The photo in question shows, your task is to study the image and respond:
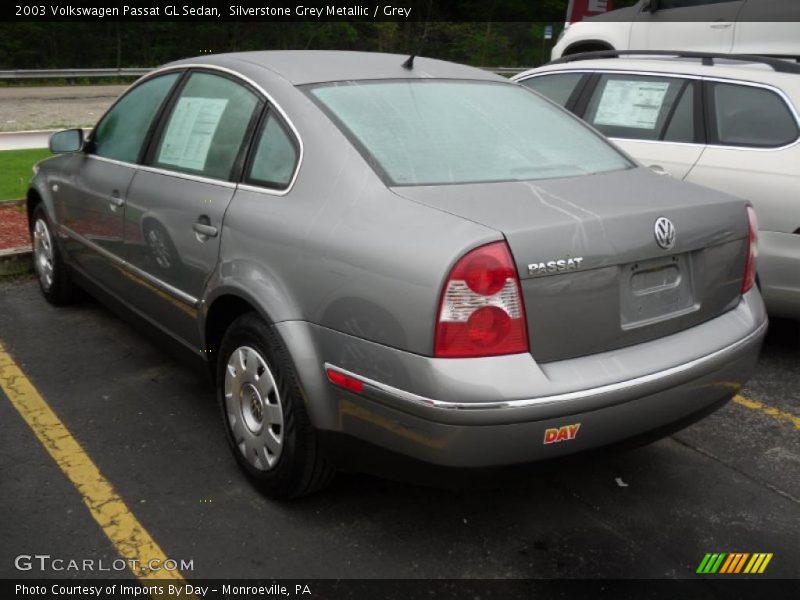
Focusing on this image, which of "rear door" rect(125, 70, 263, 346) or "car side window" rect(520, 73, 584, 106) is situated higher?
"car side window" rect(520, 73, 584, 106)

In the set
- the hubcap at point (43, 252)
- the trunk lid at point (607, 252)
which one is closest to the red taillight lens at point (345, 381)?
the trunk lid at point (607, 252)

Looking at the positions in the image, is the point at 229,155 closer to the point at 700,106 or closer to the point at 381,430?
the point at 381,430

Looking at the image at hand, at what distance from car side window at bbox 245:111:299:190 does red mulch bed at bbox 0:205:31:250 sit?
153 inches

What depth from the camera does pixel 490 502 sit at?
130 inches

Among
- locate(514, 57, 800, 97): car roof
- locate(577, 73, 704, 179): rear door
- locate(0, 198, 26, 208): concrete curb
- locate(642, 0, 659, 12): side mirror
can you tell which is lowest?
locate(0, 198, 26, 208): concrete curb

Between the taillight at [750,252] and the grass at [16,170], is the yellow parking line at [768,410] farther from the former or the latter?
the grass at [16,170]

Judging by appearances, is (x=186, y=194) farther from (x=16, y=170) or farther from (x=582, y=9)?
(x=582, y=9)

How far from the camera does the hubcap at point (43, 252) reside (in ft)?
17.5

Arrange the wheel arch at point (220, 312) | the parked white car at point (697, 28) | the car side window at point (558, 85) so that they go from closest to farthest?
1. the wheel arch at point (220, 312)
2. the car side window at point (558, 85)
3. the parked white car at point (697, 28)

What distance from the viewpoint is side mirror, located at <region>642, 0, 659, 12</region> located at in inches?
371

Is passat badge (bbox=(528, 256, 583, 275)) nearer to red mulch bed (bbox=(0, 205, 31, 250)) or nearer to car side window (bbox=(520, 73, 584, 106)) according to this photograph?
car side window (bbox=(520, 73, 584, 106))

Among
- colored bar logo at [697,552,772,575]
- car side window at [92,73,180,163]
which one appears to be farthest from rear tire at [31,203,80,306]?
colored bar logo at [697,552,772,575]

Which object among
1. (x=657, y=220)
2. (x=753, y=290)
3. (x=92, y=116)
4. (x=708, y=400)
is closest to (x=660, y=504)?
(x=708, y=400)

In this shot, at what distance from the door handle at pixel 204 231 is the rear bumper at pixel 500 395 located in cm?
65
